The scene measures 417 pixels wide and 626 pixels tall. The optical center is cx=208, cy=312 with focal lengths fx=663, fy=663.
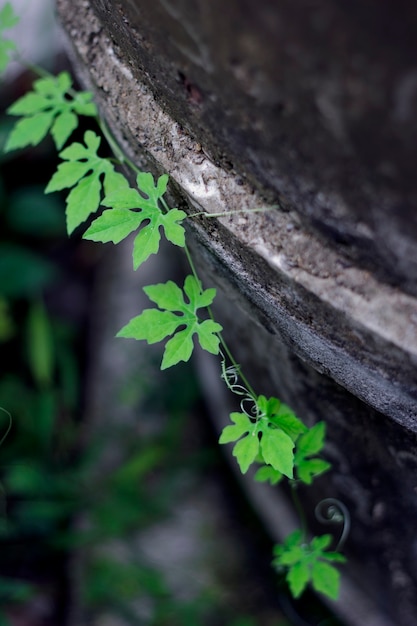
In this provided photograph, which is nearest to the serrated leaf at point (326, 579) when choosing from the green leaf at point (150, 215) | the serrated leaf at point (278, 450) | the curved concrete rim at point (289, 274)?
the serrated leaf at point (278, 450)

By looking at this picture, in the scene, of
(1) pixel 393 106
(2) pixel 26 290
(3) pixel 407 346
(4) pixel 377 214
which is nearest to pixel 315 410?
(3) pixel 407 346

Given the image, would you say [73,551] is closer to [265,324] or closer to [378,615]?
[378,615]

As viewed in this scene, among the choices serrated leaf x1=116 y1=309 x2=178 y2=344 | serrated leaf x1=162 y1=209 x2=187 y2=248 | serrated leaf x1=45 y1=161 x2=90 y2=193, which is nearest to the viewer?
serrated leaf x1=162 y1=209 x2=187 y2=248

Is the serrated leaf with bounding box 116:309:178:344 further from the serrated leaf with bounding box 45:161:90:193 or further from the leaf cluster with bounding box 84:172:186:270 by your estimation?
the serrated leaf with bounding box 45:161:90:193

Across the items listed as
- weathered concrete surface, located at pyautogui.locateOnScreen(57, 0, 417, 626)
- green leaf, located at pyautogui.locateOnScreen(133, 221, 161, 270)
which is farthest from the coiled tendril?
green leaf, located at pyautogui.locateOnScreen(133, 221, 161, 270)

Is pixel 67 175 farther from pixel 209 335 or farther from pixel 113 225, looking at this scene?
pixel 209 335

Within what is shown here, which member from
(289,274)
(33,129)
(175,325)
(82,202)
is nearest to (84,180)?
(82,202)
